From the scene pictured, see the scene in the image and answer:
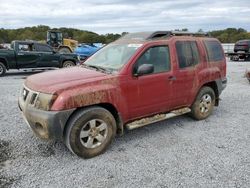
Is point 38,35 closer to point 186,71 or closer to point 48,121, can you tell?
point 186,71

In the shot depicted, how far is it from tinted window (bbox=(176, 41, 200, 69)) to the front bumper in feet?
8.48

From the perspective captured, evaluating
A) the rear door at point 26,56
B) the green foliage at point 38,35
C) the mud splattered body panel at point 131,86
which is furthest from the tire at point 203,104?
the green foliage at point 38,35

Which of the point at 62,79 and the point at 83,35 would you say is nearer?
the point at 62,79

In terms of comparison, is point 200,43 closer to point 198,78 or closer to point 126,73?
point 198,78

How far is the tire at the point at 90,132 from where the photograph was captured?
4.07 m

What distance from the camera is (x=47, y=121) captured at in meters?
3.87

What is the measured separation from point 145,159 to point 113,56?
2.02 m

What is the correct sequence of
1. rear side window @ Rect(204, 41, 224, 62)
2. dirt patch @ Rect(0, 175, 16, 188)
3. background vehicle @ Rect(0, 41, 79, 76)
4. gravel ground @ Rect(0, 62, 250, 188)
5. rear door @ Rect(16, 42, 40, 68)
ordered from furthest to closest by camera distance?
rear door @ Rect(16, 42, 40, 68) < background vehicle @ Rect(0, 41, 79, 76) < rear side window @ Rect(204, 41, 224, 62) < gravel ground @ Rect(0, 62, 250, 188) < dirt patch @ Rect(0, 175, 16, 188)

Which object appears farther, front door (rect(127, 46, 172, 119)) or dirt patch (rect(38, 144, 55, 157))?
front door (rect(127, 46, 172, 119))

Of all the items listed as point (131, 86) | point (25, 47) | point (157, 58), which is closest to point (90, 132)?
point (131, 86)

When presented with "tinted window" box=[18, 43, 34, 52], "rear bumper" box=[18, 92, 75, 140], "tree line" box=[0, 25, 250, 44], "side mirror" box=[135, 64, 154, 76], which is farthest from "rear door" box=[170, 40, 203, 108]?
"tree line" box=[0, 25, 250, 44]

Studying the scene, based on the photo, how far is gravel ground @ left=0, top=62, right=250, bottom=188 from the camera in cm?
364

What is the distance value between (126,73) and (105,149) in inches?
50.5

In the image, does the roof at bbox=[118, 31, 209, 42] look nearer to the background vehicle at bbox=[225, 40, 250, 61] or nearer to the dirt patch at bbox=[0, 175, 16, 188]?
the dirt patch at bbox=[0, 175, 16, 188]
